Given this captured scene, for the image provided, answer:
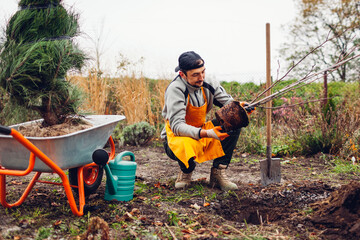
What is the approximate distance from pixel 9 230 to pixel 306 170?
330 centimetres

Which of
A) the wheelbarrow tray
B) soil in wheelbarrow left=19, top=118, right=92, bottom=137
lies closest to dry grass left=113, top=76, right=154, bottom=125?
soil in wheelbarrow left=19, top=118, right=92, bottom=137

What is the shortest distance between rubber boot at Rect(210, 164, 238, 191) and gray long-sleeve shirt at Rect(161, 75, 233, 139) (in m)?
0.60

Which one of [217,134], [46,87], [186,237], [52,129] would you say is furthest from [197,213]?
[46,87]

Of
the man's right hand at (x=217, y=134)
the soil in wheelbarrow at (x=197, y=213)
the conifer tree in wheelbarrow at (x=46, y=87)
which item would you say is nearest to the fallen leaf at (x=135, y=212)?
the soil in wheelbarrow at (x=197, y=213)

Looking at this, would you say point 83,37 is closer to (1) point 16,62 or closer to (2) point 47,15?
(2) point 47,15

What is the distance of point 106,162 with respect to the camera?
8.17ft

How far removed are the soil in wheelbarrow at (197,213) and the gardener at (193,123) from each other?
27 cm

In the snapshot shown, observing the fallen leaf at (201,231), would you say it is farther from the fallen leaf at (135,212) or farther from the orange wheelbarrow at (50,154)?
the orange wheelbarrow at (50,154)

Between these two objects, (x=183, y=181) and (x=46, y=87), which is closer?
(x=46, y=87)

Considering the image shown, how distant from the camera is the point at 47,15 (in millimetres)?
2648

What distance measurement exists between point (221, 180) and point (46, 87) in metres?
1.76

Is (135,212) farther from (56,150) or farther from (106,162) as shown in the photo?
(56,150)

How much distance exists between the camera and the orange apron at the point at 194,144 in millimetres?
2945

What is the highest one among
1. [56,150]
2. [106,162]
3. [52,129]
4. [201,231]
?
[52,129]
